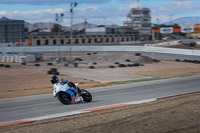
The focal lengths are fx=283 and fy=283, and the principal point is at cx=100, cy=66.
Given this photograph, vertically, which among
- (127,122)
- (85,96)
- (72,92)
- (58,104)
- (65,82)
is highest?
(65,82)

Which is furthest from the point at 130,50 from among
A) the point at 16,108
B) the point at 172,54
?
the point at 16,108

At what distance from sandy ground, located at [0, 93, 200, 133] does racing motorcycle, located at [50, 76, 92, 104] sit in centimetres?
171

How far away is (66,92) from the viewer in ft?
33.2

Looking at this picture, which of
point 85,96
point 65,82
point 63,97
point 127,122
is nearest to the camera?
point 127,122

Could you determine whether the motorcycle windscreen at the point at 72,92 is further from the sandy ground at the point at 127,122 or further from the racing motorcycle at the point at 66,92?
the sandy ground at the point at 127,122

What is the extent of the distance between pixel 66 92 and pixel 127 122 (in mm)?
3455

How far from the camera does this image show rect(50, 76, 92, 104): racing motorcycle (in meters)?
10.0

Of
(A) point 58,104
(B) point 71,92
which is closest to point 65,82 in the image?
(B) point 71,92

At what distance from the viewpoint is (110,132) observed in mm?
6414

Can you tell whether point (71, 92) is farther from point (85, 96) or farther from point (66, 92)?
point (85, 96)

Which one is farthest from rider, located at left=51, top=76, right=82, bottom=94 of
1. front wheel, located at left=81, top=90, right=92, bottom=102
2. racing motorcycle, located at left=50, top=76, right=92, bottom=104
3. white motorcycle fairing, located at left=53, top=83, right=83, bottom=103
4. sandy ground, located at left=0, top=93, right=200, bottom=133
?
sandy ground, located at left=0, top=93, right=200, bottom=133

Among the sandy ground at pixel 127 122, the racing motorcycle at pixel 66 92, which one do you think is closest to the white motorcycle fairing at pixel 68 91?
the racing motorcycle at pixel 66 92

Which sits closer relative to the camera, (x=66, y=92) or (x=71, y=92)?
(x=66, y=92)

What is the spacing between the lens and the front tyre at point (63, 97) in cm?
1006
